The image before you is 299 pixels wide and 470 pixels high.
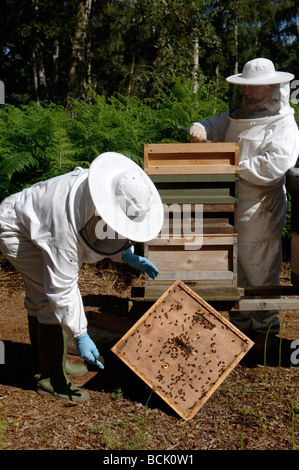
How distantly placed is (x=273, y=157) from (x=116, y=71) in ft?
80.8

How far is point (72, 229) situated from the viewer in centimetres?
296

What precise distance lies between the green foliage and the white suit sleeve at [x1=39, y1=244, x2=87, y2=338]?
296 cm

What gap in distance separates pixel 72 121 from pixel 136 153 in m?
1.27

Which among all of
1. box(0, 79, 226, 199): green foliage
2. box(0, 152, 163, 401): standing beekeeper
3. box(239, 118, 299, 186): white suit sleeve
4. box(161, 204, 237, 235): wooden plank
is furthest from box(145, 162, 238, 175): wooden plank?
box(0, 79, 226, 199): green foliage

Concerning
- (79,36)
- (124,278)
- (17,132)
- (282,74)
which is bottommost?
(124,278)

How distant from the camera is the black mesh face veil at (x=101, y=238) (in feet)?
9.71

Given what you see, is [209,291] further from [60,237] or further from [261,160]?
[60,237]

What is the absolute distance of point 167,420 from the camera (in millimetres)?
3223

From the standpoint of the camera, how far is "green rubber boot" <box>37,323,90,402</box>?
3.38m

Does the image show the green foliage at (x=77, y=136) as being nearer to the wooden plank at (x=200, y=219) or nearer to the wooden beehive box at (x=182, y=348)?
the wooden plank at (x=200, y=219)

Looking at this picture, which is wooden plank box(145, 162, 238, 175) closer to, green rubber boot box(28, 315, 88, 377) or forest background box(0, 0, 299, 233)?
forest background box(0, 0, 299, 233)

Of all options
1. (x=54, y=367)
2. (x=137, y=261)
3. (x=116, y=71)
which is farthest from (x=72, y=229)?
(x=116, y=71)
